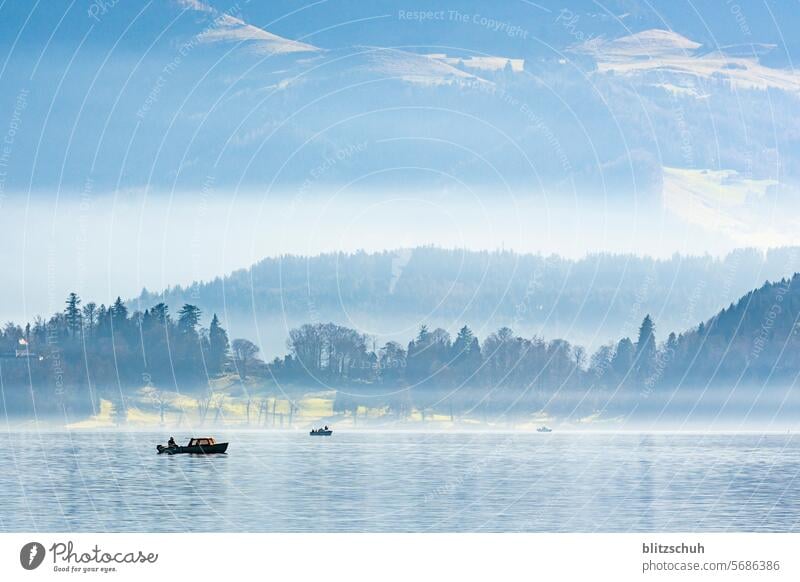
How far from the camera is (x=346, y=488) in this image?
140750mm

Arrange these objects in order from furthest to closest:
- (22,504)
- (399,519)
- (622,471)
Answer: (622,471) < (22,504) < (399,519)

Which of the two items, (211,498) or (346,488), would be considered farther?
(346,488)

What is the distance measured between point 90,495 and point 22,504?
1068 centimetres

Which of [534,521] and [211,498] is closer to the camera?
[534,521]

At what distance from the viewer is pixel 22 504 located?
124500mm
